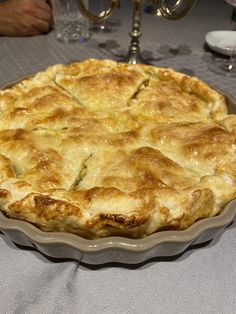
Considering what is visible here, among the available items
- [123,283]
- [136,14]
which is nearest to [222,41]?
[136,14]

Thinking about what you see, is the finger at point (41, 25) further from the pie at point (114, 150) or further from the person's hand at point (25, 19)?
the pie at point (114, 150)

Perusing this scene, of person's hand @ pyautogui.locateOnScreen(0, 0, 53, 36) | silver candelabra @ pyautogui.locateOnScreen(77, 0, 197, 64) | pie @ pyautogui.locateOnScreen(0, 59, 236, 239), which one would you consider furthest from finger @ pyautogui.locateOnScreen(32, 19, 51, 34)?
pie @ pyautogui.locateOnScreen(0, 59, 236, 239)

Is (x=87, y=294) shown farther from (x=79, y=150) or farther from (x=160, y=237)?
(x=79, y=150)

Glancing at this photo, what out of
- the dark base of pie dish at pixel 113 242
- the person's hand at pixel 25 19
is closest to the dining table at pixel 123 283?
the dark base of pie dish at pixel 113 242

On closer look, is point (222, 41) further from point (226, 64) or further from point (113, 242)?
point (113, 242)

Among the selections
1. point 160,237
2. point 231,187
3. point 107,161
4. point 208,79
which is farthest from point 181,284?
point 208,79
